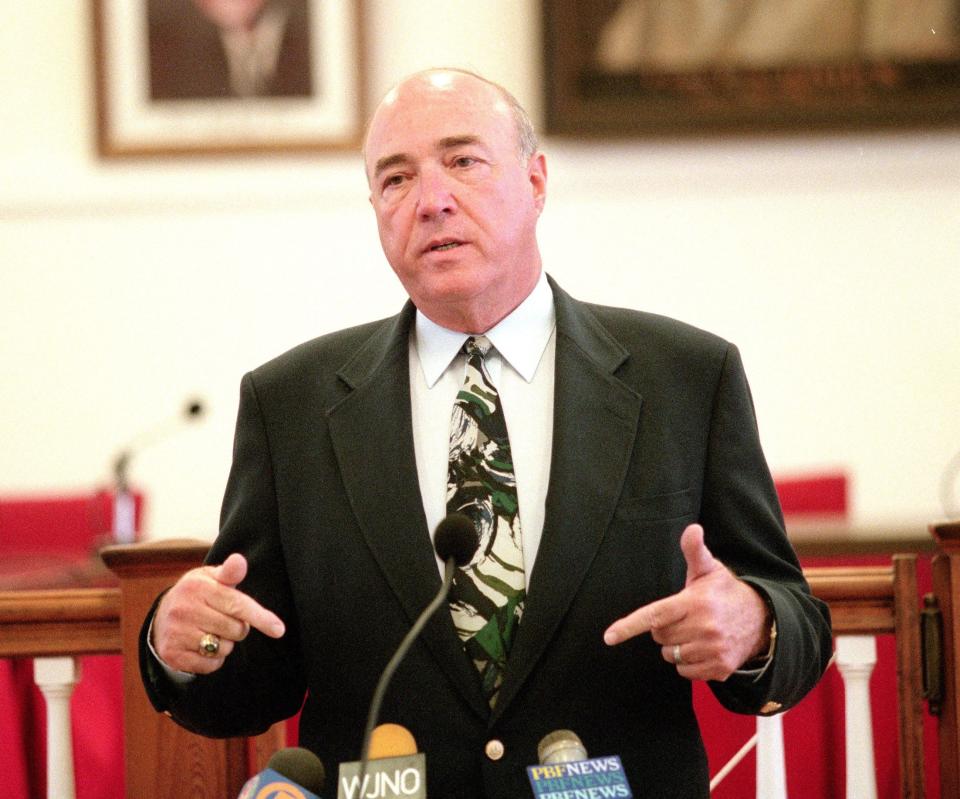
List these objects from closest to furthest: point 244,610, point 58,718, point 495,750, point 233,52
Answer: point 244,610 < point 495,750 < point 58,718 < point 233,52

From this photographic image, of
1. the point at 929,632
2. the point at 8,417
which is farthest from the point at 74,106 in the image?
the point at 929,632

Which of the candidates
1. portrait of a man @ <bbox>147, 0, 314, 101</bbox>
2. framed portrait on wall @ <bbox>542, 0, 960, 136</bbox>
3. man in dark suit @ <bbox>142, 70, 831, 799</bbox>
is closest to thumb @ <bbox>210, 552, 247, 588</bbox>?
man in dark suit @ <bbox>142, 70, 831, 799</bbox>

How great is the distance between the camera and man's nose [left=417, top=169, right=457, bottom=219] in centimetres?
188

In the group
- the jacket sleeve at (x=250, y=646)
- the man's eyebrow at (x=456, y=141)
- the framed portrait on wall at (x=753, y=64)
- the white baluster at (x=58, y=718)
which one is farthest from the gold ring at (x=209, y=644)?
the framed portrait on wall at (x=753, y=64)

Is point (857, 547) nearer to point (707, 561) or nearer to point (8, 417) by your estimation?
point (707, 561)

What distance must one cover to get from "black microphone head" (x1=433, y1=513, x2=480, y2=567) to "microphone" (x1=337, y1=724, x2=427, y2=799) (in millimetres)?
Result: 205

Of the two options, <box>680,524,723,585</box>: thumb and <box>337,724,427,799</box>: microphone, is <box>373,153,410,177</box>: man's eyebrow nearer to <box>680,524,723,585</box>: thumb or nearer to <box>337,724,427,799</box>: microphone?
<box>680,524,723,585</box>: thumb

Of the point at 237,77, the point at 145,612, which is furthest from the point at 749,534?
the point at 237,77

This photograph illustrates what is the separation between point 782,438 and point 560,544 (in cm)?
374

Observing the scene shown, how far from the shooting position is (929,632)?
1969 millimetres

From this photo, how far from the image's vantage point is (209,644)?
5.22ft

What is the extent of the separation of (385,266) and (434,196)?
3.49 m

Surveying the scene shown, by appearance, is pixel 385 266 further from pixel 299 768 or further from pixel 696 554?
pixel 299 768

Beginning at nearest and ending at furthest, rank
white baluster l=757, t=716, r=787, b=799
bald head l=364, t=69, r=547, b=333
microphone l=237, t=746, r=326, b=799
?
1. microphone l=237, t=746, r=326, b=799
2. bald head l=364, t=69, r=547, b=333
3. white baluster l=757, t=716, r=787, b=799
